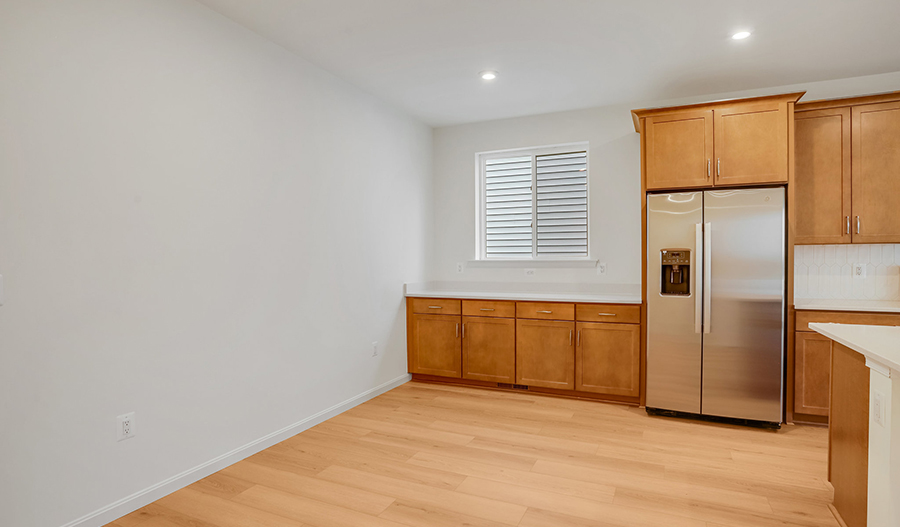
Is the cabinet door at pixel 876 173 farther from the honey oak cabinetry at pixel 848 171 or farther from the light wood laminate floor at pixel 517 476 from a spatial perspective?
the light wood laminate floor at pixel 517 476

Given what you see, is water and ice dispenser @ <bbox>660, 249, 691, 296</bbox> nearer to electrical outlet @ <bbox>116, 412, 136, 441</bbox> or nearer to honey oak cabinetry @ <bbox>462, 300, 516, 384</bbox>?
honey oak cabinetry @ <bbox>462, 300, 516, 384</bbox>

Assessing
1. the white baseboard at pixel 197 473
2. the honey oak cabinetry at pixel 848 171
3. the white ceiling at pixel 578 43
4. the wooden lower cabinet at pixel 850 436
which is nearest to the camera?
the wooden lower cabinet at pixel 850 436

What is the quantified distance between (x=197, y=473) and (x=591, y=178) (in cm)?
392

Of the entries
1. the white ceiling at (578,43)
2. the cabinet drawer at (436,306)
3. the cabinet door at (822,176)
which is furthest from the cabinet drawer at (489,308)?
the cabinet door at (822,176)

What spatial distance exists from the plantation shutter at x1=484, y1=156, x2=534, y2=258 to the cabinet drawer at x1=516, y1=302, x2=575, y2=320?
2.73 feet

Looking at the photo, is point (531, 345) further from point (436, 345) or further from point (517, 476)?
point (517, 476)

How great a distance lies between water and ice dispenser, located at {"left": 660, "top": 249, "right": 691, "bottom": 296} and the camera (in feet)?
12.1

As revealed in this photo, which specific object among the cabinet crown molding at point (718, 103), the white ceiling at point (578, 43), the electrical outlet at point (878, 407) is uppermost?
the white ceiling at point (578, 43)

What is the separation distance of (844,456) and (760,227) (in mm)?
1787

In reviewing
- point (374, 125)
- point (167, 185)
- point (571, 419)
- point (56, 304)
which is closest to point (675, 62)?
point (374, 125)

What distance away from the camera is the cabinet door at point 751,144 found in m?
3.53

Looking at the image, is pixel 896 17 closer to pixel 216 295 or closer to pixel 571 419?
pixel 571 419

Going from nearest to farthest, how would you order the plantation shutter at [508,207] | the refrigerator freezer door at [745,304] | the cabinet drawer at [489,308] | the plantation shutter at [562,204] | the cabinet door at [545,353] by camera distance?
the refrigerator freezer door at [745,304]
the cabinet door at [545,353]
the cabinet drawer at [489,308]
the plantation shutter at [562,204]
the plantation shutter at [508,207]

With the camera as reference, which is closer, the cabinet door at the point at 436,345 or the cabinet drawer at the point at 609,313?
the cabinet drawer at the point at 609,313
